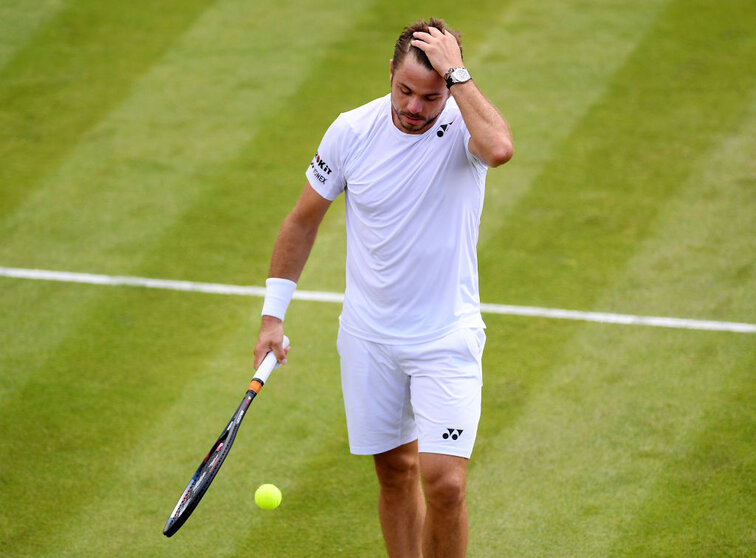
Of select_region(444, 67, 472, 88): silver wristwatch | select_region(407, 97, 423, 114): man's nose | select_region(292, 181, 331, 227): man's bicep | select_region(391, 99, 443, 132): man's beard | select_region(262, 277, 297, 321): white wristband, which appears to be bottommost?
select_region(262, 277, 297, 321): white wristband

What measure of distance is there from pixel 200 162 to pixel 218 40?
230 centimetres

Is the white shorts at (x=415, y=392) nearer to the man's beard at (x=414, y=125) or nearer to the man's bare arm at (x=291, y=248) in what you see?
the man's bare arm at (x=291, y=248)

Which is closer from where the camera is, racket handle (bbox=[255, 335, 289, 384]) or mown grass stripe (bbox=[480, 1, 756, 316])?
racket handle (bbox=[255, 335, 289, 384])

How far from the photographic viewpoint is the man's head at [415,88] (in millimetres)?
4699

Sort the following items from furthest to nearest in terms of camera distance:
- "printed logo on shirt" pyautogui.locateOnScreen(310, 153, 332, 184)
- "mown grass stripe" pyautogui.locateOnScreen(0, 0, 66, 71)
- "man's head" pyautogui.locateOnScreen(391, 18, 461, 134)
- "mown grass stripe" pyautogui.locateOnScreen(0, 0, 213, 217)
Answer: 1. "mown grass stripe" pyautogui.locateOnScreen(0, 0, 66, 71)
2. "mown grass stripe" pyautogui.locateOnScreen(0, 0, 213, 217)
3. "printed logo on shirt" pyautogui.locateOnScreen(310, 153, 332, 184)
4. "man's head" pyautogui.locateOnScreen(391, 18, 461, 134)

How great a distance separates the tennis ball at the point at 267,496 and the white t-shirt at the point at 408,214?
4.19 feet

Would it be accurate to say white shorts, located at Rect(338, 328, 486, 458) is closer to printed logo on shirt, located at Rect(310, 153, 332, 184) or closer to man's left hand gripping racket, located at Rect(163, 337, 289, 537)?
man's left hand gripping racket, located at Rect(163, 337, 289, 537)

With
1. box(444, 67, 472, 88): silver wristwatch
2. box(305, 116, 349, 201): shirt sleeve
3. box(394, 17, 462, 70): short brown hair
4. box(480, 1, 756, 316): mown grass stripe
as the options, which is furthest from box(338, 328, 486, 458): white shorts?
box(480, 1, 756, 316): mown grass stripe

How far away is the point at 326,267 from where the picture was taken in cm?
838

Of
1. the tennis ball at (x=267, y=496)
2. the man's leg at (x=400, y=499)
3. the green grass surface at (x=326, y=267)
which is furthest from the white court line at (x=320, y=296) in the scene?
the man's leg at (x=400, y=499)

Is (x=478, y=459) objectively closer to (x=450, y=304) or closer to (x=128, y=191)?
(x=450, y=304)

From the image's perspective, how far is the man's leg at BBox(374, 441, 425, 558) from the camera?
5.34 metres

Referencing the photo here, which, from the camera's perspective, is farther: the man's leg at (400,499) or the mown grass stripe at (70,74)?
Answer: the mown grass stripe at (70,74)

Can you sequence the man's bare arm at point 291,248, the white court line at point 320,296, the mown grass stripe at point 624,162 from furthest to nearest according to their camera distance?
1. the mown grass stripe at point 624,162
2. the white court line at point 320,296
3. the man's bare arm at point 291,248
